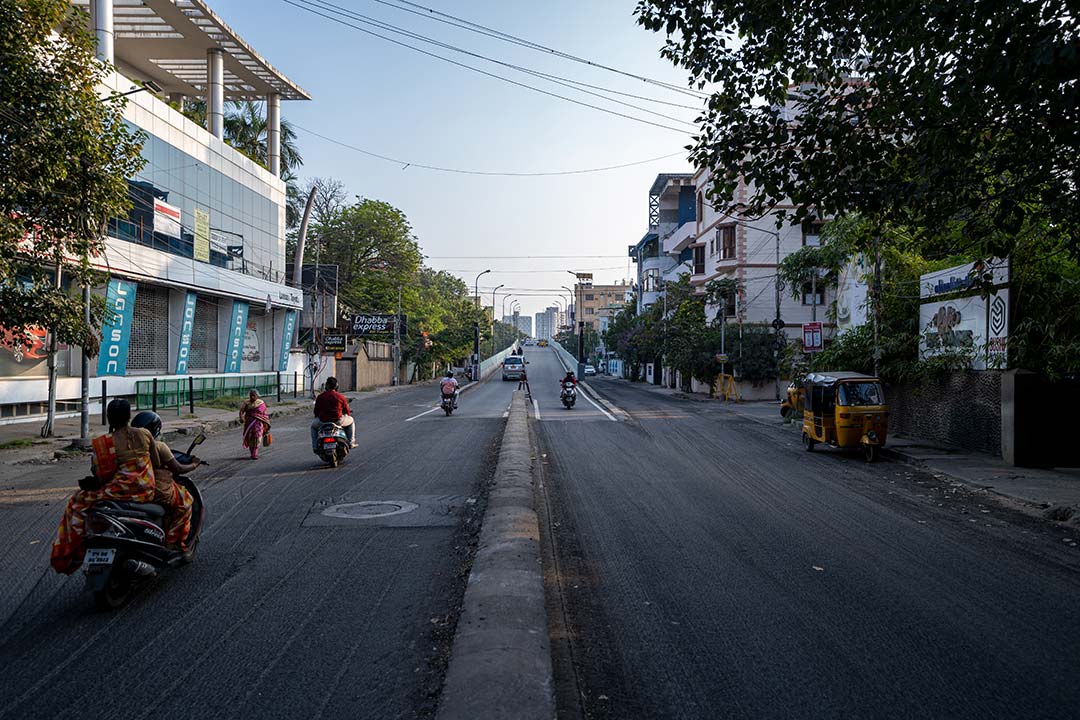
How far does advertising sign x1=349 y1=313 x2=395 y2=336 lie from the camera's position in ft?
156

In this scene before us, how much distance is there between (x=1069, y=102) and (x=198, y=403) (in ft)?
101

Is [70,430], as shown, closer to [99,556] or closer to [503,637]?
[99,556]

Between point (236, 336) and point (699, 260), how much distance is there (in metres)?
32.8

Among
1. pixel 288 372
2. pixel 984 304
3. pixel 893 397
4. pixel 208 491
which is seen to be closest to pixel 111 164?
pixel 208 491

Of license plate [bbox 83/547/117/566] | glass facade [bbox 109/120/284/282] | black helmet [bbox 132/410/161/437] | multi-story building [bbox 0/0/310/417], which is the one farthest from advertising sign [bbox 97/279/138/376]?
license plate [bbox 83/547/117/566]

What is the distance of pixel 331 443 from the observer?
43.5ft

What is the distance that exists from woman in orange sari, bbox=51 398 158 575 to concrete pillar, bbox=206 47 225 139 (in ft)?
109

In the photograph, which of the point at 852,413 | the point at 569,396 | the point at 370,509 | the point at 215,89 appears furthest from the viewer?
the point at 215,89

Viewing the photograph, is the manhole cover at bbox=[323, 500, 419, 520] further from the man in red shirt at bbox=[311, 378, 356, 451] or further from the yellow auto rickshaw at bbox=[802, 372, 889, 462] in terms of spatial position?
the yellow auto rickshaw at bbox=[802, 372, 889, 462]

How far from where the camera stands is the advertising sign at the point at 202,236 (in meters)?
32.9

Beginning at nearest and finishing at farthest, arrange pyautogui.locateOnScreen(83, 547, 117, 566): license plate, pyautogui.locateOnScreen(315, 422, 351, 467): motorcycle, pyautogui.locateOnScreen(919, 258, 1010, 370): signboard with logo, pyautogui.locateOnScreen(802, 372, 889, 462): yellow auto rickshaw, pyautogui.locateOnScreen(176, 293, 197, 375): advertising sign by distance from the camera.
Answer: pyautogui.locateOnScreen(83, 547, 117, 566): license plate, pyautogui.locateOnScreen(315, 422, 351, 467): motorcycle, pyautogui.locateOnScreen(919, 258, 1010, 370): signboard with logo, pyautogui.locateOnScreen(802, 372, 889, 462): yellow auto rickshaw, pyautogui.locateOnScreen(176, 293, 197, 375): advertising sign

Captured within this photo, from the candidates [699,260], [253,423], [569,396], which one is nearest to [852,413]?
[253,423]

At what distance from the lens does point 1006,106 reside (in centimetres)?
712

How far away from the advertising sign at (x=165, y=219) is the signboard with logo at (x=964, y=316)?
26.1 m
